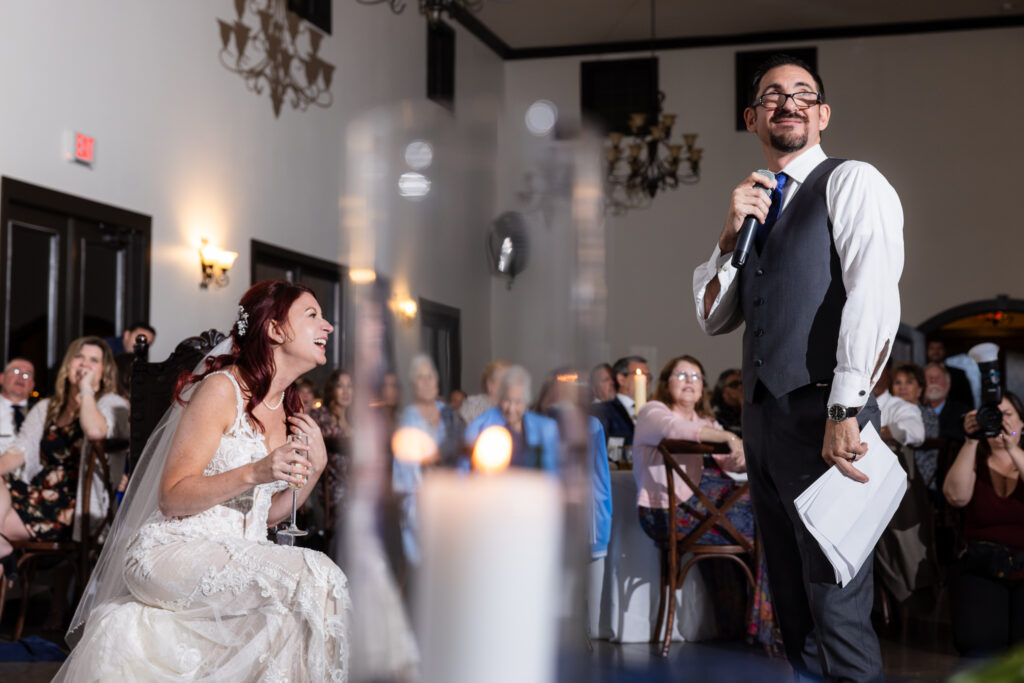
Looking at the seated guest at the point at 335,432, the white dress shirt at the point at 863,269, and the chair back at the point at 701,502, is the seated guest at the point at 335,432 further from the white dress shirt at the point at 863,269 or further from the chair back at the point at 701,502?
the white dress shirt at the point at 863,269

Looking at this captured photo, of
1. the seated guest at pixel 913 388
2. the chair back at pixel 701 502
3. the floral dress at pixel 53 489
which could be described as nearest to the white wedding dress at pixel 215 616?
the chair back at pixel 701 502

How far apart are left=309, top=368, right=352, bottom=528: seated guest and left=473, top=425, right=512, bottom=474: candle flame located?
10.9 feet

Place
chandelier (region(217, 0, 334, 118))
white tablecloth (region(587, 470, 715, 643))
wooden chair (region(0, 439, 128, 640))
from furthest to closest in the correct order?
chandelier (region(217, 0, 334, 118)), white tablecloth (region(587, 470, 715, 643)), wooden chair (region(0, 439, 128, 640))

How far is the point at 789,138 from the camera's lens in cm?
168

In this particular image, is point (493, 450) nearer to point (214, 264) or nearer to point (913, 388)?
point (913, 388)

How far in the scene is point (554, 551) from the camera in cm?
68

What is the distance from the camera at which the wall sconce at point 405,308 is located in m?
0.69

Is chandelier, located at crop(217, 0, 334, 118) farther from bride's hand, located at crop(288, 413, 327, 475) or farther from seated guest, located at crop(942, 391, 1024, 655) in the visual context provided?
bride's hand, located at crop(288, 413, 327, 475)

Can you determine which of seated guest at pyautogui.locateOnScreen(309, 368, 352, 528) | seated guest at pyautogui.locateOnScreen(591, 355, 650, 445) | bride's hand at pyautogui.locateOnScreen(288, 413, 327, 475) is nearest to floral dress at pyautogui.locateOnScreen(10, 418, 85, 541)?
seated guest at pyautogui.locateOnScreen(309, 368, 352, 528)

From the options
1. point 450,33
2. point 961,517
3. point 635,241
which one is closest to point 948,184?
point 635,241

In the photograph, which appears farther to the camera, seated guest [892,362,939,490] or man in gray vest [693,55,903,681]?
seated guest [892,362,939,490]

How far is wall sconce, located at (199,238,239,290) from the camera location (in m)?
6.75

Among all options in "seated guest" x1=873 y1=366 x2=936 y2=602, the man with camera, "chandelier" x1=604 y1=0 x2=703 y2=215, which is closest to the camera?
the man with camera

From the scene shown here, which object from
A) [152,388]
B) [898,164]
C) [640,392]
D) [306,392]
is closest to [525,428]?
[152,388]
